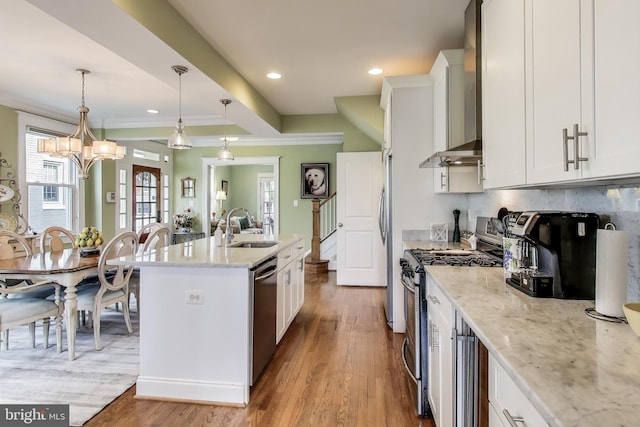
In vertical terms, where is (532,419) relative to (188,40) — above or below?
below

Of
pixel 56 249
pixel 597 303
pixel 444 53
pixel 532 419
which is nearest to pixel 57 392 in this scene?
pixel 56 249

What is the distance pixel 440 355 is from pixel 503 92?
1.25 metres

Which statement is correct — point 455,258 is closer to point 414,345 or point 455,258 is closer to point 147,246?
point 414,345

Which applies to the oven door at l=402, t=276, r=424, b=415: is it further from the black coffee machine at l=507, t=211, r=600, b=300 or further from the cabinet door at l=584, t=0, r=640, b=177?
the cabinet door at l=584, t=0, r=640, b=177

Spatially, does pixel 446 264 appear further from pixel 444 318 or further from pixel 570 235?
pixel 570 235

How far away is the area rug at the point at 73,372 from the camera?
2.23 m

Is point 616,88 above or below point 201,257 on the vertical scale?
above

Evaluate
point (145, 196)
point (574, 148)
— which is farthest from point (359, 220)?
point (145, 196)

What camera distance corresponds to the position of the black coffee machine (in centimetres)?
135

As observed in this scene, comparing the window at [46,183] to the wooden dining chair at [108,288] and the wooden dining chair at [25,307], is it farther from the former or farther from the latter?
the wooden dining chair at [108,288]

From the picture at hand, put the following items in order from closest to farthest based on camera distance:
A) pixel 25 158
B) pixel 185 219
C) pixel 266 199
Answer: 1. pixel 25 158
2. pixel 185 219
3. pixel 266 199

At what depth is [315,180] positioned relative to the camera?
23.4ft

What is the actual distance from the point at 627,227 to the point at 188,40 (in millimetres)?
2902

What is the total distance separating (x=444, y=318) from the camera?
5.18 ft
